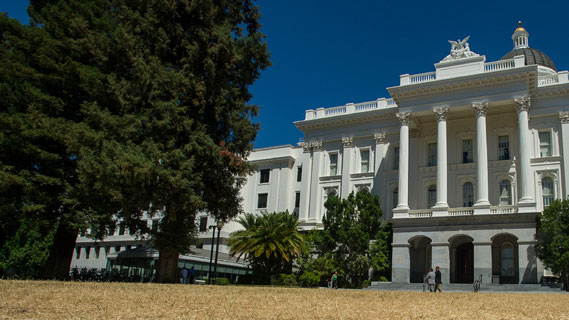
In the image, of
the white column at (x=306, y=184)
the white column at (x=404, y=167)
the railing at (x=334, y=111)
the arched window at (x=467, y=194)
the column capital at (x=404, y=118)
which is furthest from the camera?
the railing at (x=334, y=111)

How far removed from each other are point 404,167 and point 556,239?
13088 mm

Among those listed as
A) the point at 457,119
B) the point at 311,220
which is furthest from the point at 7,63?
the point at 457,119

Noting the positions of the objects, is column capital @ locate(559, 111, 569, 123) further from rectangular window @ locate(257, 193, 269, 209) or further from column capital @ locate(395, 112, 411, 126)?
rectangular window @ locate(257, 193, 269, 209)

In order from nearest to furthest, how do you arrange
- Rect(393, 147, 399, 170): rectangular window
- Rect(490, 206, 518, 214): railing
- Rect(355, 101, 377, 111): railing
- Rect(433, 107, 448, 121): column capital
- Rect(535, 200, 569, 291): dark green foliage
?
Rect(535, 200, 569, 291): dark green foliage
Rect(490, 206, 518, 214): railing
Rect(433, 107, 448, 121): column capital
Rect(393, 147, 399, 170): rectangular window
Rect(355, 101, 377, 111): railing

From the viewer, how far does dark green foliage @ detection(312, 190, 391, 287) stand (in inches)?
1483

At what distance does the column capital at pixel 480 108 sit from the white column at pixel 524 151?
2203mm

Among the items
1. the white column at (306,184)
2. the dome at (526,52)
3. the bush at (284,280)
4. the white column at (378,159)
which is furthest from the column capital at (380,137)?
the dome at (526,52)

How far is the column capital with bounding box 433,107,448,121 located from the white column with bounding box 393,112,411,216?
2317mm

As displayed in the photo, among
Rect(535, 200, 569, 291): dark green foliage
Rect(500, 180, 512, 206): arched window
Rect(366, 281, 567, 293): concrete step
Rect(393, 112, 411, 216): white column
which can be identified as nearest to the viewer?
Rect(535, 200, 569, 291): dark green foliage

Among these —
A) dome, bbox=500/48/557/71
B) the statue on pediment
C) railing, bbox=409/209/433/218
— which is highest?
dome, bbox=500/48/557/71

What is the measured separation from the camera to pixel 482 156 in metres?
37.5

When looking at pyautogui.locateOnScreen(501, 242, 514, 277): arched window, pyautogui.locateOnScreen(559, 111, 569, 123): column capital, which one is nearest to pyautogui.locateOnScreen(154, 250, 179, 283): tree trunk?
pyautogui.locateOnScreen(501, 242, 514, 277): arched window

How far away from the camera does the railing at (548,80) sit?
39.9 metres

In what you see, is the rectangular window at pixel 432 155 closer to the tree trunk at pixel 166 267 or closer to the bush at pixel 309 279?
the bush at pixel 309 279
